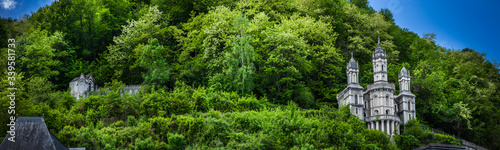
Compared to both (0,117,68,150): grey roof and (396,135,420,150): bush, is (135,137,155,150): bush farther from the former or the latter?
(396,135,420,150): bush

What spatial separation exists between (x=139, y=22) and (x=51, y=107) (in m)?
14.4

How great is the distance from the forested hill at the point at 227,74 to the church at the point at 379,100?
189 cm

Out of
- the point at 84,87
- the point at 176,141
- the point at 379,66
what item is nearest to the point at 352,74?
the point at 379,66

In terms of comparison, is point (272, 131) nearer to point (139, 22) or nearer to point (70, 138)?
point (70, 138)

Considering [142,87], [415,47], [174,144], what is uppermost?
[415,47]

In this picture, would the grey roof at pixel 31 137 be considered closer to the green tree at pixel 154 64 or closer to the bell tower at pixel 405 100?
the green tree at pixel 154 64

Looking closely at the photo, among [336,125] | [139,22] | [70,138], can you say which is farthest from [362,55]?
[70,138]

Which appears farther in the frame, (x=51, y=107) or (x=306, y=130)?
(x=51, y=107)

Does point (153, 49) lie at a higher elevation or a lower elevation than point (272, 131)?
A: higher

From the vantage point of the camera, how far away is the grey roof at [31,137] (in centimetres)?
3666

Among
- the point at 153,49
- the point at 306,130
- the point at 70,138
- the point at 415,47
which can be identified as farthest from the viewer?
the point at 415,47

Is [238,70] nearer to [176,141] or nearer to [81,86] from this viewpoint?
[176,141]

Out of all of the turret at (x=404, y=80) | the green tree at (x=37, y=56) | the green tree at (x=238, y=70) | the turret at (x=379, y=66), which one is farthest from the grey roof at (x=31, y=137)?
the turret at (x=404, y=80)

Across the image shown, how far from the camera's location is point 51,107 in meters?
50.0
